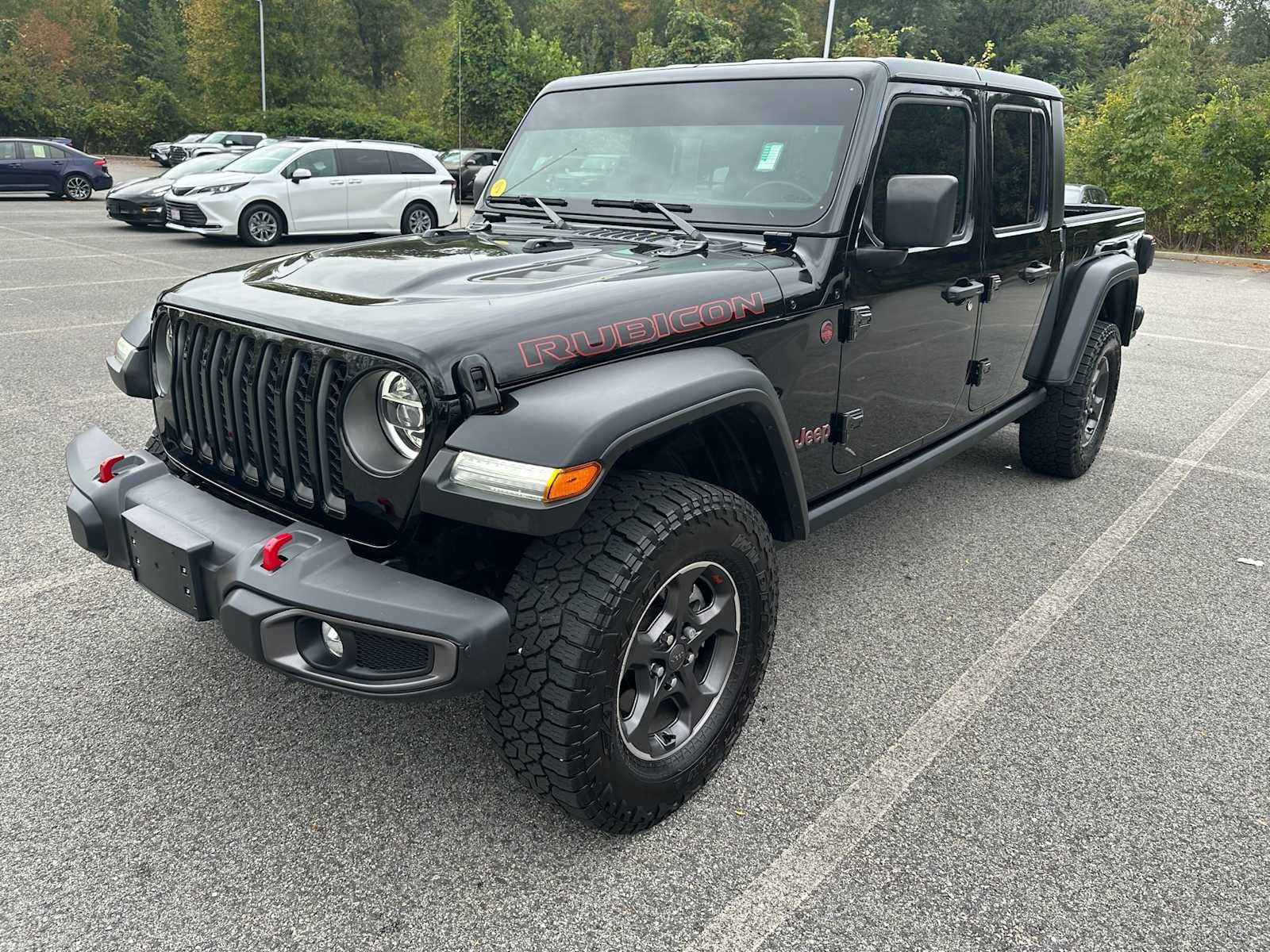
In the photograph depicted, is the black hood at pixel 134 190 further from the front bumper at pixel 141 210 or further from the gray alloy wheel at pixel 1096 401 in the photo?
the gray alloy wheel at pixel 1096 401

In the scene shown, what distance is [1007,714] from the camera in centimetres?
310

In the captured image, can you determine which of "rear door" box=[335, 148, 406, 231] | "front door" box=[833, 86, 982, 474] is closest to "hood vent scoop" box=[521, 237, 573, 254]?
"front door" box=[833, 86, 982, 474]

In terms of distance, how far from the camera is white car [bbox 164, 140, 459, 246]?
14.2m

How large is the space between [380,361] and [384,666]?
0.68 meters

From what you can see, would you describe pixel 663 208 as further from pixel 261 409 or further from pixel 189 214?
pixel 189 214

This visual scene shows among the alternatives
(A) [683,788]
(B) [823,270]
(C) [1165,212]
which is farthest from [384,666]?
(C) [1165,212]

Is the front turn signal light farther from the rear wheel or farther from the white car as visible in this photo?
the rear wheel

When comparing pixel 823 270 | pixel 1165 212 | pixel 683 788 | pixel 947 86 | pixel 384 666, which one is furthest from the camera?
pixel 1165 212

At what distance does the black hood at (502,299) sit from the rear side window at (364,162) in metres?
13.1

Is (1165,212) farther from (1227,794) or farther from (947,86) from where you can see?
(1227,794)

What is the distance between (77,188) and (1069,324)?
23.4 metres

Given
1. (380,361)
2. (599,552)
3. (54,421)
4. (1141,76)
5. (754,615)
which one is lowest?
(54,421)

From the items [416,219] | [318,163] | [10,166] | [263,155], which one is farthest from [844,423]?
[10,166]

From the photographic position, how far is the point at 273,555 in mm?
2186
